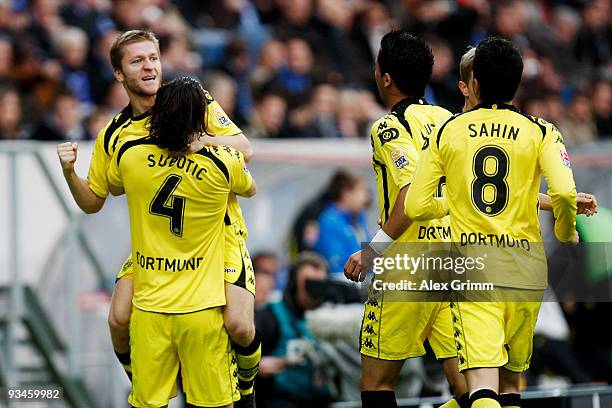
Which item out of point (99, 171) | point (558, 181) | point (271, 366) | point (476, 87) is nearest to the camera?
point (558, 181)

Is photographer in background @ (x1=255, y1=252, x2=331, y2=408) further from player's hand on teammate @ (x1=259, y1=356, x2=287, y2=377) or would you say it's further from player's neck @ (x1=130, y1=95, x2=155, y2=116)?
player's neck @ (x1=130, y1=95, x2=155, y2=116)

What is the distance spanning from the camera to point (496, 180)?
702 centimetres

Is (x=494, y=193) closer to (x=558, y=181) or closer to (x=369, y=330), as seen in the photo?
(x=558, y=181)

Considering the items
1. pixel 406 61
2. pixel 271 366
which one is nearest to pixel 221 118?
pixel 406 61

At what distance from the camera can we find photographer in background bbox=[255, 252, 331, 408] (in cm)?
1091

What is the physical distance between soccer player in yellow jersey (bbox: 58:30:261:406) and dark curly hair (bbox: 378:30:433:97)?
965mm

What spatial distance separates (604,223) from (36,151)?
4861mm

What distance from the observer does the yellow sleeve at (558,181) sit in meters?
6.84

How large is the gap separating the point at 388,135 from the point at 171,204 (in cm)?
131

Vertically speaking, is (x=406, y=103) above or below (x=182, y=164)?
above

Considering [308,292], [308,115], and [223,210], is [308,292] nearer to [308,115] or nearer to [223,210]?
[223,210]

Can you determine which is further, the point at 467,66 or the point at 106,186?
the point at 106,186

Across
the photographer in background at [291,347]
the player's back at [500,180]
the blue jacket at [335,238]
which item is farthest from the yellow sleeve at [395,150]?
the blue jacket at [335,238]

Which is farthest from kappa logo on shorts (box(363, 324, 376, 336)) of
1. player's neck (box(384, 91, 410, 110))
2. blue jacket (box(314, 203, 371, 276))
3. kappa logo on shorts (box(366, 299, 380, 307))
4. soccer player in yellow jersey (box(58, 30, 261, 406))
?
blue jacket (box(314, 203, 371, 276))
